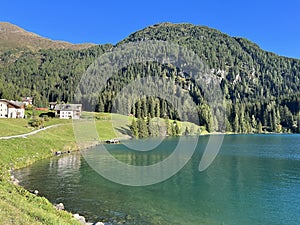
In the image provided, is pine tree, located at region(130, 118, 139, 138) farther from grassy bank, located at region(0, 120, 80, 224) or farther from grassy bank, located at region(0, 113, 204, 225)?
grassy bank, located at region(0, 120, 80, 224)

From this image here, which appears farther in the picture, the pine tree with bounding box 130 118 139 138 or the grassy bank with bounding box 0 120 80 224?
the pine tree with bounding box 130 118 139 138

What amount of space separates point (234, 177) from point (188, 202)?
18180mm

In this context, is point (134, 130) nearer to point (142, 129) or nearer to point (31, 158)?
point (142, 129)

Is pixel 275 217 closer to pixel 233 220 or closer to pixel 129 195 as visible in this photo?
pixel 233 220

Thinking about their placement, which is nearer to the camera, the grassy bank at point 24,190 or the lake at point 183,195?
the grassy bank at point 24,190

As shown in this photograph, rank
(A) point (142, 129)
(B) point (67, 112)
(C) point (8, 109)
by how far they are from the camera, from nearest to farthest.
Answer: (C) point (8, 109), (A) point (142, 129), (B) point (67, 112)

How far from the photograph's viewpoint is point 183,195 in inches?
1432

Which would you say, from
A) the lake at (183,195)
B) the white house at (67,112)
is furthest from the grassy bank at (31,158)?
the white house at (67,112)

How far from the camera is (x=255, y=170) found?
56.3m

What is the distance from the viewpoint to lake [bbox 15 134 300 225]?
2850cm

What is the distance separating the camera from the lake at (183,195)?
2850 centimetres

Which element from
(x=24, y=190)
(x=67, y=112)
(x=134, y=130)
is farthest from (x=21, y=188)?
(x=67, y=112)

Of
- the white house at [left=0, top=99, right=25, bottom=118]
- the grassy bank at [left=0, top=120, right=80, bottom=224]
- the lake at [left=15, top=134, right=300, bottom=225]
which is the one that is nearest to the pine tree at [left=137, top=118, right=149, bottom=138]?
the grassy bank at [left=0, top=120, right=80, bottom=224]

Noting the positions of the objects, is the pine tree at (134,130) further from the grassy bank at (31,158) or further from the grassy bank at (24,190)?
the grassy bank at (24,190)
